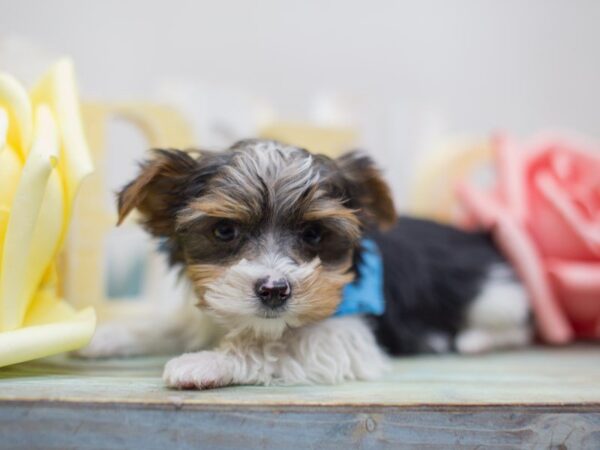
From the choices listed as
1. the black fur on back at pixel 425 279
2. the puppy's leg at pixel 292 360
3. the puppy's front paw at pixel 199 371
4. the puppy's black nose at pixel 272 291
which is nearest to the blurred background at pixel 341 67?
the black fur on back at pixel 425 279

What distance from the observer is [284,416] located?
4.88 ft

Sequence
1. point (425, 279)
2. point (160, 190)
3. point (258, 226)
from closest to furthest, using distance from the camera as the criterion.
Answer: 1. point (258, 226)
2. point (160, 190)
3. point (425, 279)

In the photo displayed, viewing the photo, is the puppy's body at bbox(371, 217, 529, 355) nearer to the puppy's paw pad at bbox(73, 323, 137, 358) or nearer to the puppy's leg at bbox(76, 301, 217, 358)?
the puppy's leg at bbox(76, 301, 217, 358)

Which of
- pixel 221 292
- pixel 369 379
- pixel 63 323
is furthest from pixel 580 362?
pixel 63 323

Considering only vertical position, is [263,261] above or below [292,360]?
above

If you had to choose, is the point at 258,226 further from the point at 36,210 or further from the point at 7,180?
the point at 7,180

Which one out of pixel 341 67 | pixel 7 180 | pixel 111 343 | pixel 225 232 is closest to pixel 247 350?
pixel 225 232

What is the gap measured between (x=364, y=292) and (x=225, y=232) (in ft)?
1.87

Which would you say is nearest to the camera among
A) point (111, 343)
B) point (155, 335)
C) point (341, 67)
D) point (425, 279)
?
point (111, 343)

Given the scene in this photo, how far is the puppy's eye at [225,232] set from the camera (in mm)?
1904

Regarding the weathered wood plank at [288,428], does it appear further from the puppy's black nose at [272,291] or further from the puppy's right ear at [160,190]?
the puppy's right ear at [160,190]

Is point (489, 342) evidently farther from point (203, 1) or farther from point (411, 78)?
point (203, 1)

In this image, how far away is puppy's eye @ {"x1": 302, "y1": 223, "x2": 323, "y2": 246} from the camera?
196 centimetres

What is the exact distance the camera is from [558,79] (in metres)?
4.46
